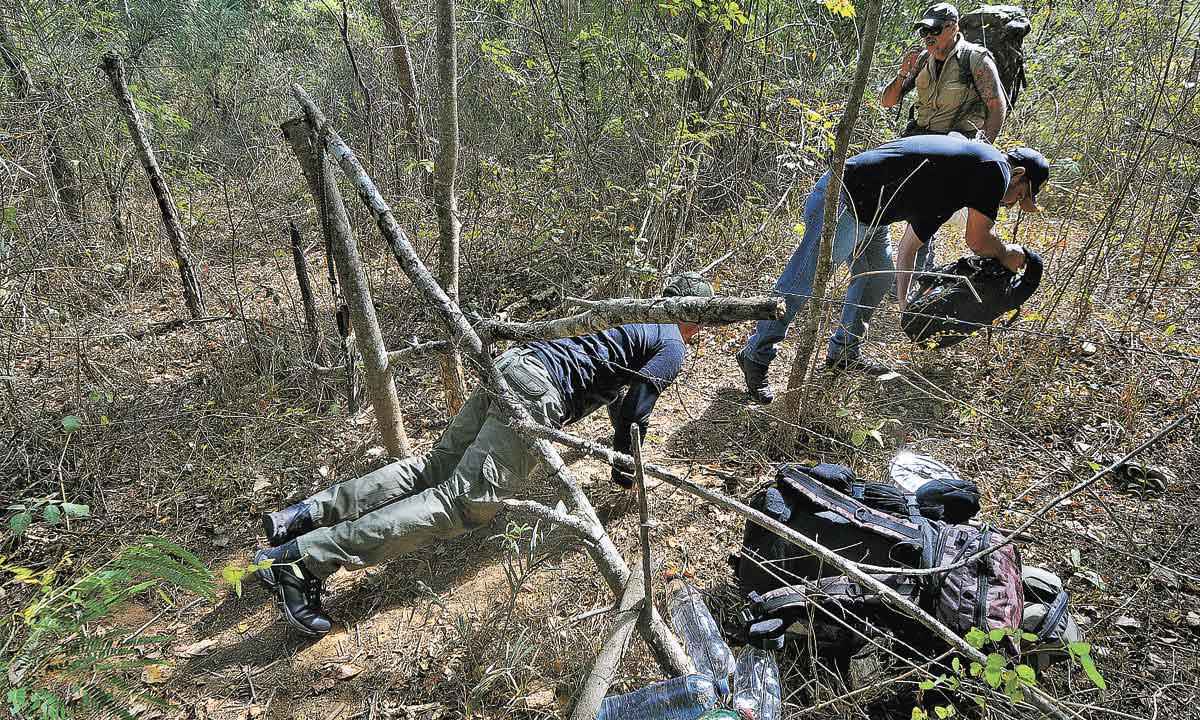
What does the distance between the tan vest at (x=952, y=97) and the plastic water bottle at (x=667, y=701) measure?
392 cm

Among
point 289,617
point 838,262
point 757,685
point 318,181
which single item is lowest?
point 757,685

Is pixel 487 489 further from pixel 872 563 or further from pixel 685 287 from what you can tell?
pixel 872 563

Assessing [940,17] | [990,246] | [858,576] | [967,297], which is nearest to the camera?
[858,576]

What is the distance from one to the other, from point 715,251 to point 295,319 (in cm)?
336

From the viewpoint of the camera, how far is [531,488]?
3.27 metres

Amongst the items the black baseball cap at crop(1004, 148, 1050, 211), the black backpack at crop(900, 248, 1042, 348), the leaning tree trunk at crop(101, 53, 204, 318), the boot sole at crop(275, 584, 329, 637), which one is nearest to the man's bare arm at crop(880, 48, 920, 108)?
the black baseball cap at crop(1004, 148, 1050, 211)

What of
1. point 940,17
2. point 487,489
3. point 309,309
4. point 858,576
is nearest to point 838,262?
point 858,576

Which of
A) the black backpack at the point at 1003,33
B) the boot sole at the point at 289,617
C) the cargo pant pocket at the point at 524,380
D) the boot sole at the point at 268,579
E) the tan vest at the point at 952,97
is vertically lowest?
the boot sole at the point at 289,617

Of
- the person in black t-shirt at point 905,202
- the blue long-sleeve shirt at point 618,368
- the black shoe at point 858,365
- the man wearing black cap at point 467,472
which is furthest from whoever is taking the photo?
the black shoe at point 858,365

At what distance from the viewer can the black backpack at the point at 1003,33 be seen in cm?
431

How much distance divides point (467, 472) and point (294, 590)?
83 cm

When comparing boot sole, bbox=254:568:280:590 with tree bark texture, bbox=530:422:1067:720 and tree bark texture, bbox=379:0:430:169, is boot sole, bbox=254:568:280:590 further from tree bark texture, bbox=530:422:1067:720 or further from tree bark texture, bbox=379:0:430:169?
tree bark texture, bbox=379:0:430:169

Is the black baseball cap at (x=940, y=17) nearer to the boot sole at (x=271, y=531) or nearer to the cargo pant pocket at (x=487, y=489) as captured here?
the cargo pant pocket at (x=487, y=489)

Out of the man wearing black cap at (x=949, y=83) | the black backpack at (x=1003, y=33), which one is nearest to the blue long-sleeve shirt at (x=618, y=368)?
the man wearing black cap at (x=949, y=83)
